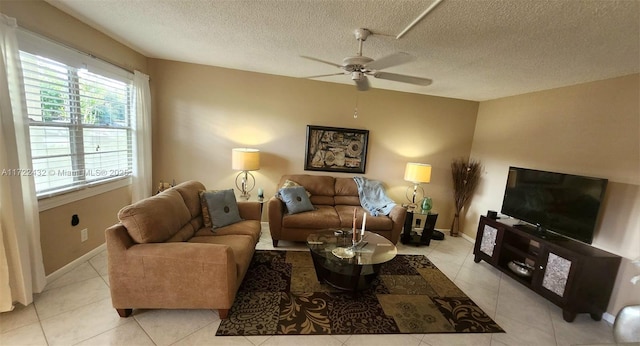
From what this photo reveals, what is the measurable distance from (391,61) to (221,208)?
2.20m

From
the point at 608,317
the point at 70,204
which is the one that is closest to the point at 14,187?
the point at 70,204

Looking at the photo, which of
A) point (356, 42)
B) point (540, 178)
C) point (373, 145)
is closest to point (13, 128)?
point (356, 42)

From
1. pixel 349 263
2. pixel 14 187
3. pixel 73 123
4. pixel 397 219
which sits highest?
pixel 73 123

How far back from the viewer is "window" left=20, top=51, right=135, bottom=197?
6.53ft

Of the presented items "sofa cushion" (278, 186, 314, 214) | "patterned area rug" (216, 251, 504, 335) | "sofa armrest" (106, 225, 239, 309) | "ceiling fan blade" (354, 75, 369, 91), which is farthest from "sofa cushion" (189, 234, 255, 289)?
"ceiling fan blade" (354, 75, 369, 91)

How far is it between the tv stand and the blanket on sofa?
1.47 metres

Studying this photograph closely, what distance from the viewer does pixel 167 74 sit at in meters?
3.45

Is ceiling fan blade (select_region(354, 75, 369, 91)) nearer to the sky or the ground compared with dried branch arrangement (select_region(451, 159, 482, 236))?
nearer to the sky

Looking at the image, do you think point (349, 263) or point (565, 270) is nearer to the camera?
point (349, 263)

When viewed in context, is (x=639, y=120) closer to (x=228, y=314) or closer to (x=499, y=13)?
(x=499, y=13)

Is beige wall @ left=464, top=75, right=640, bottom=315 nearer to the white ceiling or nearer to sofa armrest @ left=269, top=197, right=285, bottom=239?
the white ceiling

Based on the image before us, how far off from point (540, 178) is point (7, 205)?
4.95 meters

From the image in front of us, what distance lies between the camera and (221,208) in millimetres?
2604

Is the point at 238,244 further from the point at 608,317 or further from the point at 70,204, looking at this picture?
the point at 608,317
